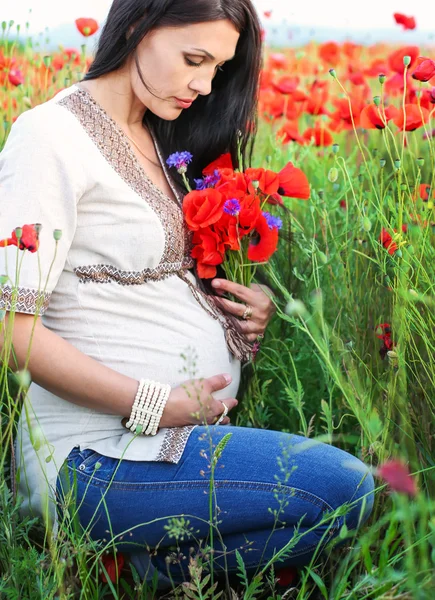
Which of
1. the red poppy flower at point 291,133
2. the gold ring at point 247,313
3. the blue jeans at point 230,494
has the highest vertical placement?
the red poppy flower at point 291,133

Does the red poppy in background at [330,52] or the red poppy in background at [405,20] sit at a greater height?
the red poppy in background at [405,20]

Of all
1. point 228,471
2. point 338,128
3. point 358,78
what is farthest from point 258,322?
point 358,78

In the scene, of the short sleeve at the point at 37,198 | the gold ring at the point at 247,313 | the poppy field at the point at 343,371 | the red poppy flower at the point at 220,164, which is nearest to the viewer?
the poppy field at the point at 343,371

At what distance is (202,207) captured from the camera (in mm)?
1697

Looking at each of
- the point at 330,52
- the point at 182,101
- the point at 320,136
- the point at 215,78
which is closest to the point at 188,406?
the point at 182,101

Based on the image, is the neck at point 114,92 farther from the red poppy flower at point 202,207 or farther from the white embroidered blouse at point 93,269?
the red poppy flower at point 202,207

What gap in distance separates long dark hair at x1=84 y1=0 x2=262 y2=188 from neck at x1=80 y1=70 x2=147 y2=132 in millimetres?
19

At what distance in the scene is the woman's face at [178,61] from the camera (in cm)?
162

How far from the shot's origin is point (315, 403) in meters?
2.09

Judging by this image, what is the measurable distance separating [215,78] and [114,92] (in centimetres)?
37

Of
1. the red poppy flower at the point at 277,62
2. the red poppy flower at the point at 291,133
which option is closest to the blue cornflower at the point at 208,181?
the red poppy flower at the point at 291,133

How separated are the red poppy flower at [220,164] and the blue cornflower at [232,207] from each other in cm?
34

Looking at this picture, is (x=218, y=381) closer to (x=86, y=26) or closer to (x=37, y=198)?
(x=37, y=198)

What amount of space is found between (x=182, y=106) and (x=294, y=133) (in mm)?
967
